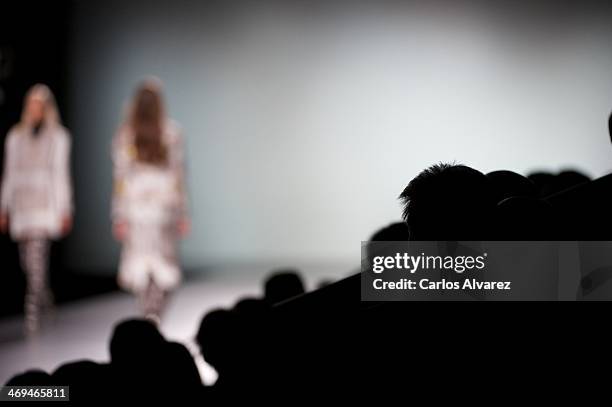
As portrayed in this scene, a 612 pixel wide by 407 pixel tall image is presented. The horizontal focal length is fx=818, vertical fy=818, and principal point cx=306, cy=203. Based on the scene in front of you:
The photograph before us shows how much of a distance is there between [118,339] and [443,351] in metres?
0.99

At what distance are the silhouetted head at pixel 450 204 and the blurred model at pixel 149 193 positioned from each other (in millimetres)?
3109

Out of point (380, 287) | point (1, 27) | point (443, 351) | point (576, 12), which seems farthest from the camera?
point (576, 12)

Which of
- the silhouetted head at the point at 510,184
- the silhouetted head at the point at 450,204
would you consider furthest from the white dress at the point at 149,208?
the silhouetted head at the point at 450,204

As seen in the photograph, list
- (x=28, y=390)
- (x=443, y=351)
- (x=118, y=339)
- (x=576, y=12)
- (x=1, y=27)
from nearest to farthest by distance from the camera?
1. (x=443, y=351)
2. (x=28, y=390)
3. (x=118, y=339)
4. (x=1, y=27)
5. (x=576, y=12)

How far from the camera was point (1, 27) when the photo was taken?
Answer: 237 inches

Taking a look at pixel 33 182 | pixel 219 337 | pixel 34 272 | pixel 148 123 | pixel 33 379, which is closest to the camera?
pixel 33 379

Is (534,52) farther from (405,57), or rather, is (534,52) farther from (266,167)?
(266,167)

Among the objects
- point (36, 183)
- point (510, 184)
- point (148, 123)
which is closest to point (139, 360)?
point (510, 184)

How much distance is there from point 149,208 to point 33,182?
874 mm

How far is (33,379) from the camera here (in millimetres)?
1606

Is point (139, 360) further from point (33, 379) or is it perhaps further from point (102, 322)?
point (102, 322)

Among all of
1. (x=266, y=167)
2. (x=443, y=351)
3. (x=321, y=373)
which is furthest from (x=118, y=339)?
(x=266, y=167)

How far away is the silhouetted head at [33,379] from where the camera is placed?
160cm

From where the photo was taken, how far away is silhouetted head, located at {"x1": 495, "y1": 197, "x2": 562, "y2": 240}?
1.06 metres
